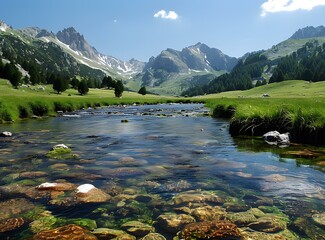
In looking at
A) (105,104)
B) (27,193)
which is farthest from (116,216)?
(105,104)

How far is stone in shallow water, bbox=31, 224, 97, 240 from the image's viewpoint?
26.0 ft

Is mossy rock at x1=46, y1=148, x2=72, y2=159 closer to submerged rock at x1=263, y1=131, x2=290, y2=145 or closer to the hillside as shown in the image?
submerged rock at x1=263, y1=131, x2=290, y2=145

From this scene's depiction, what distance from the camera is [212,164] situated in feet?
53.6

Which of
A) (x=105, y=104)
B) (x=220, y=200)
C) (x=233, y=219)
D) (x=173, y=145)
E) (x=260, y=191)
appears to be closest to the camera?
(x=233, y=219)

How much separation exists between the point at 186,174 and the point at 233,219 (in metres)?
5.33

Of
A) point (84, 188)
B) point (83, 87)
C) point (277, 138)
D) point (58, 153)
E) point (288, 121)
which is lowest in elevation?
point (58, 153)

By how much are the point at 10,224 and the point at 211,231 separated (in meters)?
5.70

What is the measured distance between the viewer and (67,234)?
814 centimetres

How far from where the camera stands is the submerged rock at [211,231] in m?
8.07

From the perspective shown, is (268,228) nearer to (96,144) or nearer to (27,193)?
(27,193)

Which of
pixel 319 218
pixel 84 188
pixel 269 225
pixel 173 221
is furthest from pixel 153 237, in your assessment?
pixel 319 218

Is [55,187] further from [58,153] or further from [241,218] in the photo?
[58,153]

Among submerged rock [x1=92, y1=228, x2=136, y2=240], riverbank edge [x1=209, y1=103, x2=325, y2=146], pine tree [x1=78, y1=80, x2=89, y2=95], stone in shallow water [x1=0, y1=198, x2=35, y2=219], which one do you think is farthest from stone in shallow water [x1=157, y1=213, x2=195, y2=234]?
pine tree [x1=78, y1=80, x2=89, y2=95]

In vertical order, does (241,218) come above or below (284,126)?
below
